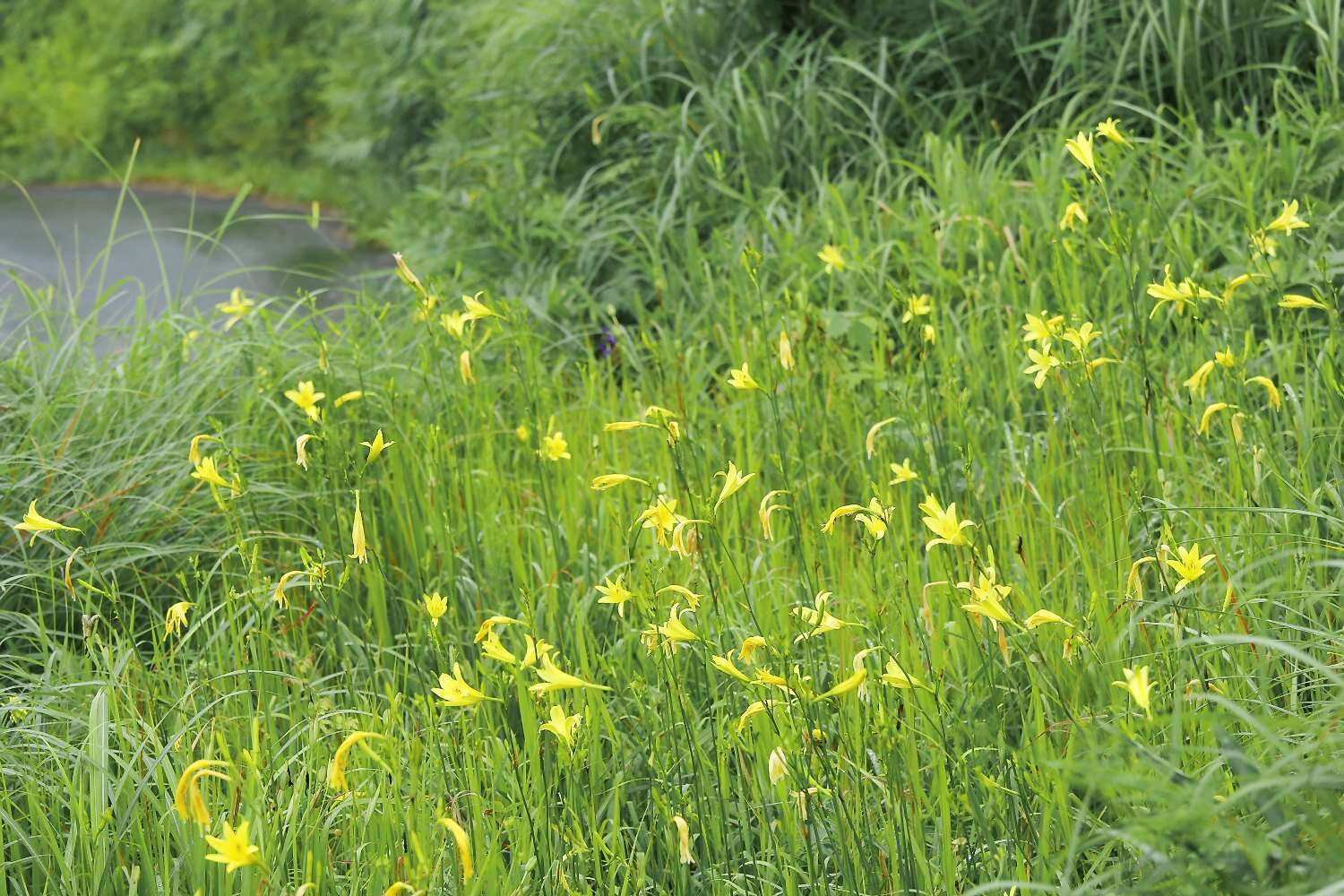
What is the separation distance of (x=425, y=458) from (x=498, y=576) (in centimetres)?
36

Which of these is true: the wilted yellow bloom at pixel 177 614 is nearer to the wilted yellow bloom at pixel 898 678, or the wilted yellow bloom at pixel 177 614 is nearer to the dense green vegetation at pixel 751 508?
Answer: the dense green vegetation at pixel 751 508

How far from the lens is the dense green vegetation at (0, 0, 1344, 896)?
5.33 feet

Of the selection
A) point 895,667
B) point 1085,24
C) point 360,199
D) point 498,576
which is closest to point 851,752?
point 895,667

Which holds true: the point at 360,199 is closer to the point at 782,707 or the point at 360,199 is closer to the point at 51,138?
the point at 51,138

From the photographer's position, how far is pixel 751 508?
2633mm

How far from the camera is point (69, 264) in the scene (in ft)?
19.1

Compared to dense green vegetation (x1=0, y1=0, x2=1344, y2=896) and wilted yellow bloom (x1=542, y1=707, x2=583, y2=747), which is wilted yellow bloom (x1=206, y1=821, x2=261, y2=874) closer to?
dense green vegetation (x1=0, y1=0, x2=1344, y2=896)

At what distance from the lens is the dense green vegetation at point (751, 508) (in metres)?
1.63

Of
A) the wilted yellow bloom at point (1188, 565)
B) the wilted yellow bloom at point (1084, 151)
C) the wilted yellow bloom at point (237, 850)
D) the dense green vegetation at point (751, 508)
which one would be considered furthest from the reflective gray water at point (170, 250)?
the wilted yellow bloom at point (1188, 565)

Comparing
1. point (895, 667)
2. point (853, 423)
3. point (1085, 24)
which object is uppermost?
point (1085, 24)

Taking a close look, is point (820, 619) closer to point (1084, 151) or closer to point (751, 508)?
point (1084, 151)

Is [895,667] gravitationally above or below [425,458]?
above

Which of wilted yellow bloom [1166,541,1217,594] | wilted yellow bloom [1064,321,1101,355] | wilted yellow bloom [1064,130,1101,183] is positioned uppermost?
wilted yellow bloom [1064,130,1101,183]

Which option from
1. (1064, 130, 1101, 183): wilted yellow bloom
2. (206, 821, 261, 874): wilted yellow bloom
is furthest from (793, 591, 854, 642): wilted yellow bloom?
(1064, 130, 1101, 183): wilted yellow bloom
